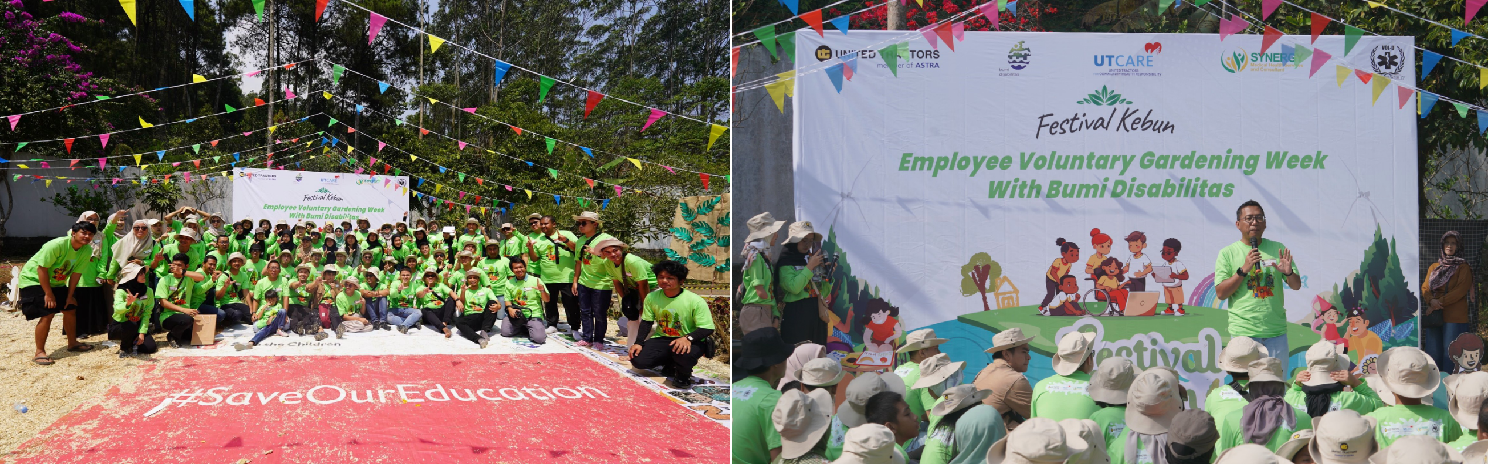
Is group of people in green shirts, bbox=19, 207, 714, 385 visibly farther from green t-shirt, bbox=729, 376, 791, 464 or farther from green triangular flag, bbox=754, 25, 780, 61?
green t-shirt, bbox=729, 376, 791, 464

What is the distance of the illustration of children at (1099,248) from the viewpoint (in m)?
4.83

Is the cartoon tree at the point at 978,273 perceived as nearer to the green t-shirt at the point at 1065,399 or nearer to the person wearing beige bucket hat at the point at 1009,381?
the person wearing beige bucket hat at the point at 1009,381

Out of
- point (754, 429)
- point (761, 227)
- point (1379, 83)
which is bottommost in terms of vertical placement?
point (754, 429)

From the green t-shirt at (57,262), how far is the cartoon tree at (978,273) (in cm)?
650

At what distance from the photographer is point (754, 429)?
3.60m

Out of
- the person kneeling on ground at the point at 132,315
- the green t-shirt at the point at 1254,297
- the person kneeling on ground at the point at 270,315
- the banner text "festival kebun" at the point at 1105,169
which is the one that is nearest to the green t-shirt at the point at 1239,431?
the green t-shirt at the point at 1254,297

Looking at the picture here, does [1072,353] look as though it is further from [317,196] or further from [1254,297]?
[317,196]

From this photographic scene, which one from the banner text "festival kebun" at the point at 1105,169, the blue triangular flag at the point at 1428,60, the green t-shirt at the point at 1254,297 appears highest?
the blue triangular flag at the point at 1428,60

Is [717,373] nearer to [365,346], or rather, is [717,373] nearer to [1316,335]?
[365,346]

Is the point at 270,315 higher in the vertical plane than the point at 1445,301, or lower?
lower

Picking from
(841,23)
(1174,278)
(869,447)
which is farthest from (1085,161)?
(869,447)

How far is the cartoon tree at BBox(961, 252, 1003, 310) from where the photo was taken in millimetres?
4797

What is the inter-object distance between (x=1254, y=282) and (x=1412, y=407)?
121 cm

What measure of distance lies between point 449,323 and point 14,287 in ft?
16.3
